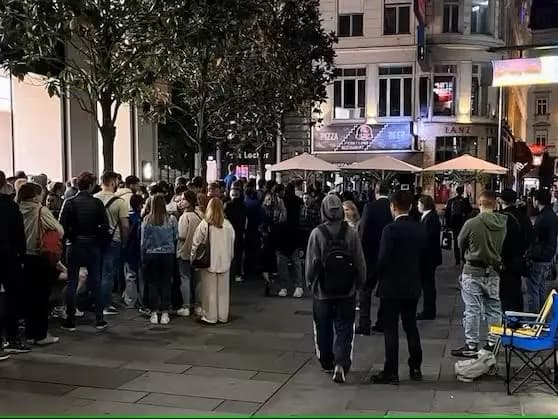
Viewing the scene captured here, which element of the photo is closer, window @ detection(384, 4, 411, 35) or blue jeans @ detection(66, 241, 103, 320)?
blue jeans @ detection(66, 241, 103, 320)

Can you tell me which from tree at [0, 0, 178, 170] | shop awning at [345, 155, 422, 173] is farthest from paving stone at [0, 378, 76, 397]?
shop awning at [345, 155, 422, 173]

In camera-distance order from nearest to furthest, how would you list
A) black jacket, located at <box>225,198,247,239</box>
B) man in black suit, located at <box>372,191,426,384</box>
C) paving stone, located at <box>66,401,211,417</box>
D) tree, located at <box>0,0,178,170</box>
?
paving stone, located at <box>66,401,211,417</box>
man in black suit, located at <box>372,191,426,384</box>
tree, located at <box>0,0,178,170</box>
black jacket, located at <box>225,198,247,239</box>

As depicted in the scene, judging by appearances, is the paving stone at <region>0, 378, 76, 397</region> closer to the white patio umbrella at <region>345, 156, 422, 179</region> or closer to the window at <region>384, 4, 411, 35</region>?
the white patio umbrella at <region>345, 156, 422, 179</region>

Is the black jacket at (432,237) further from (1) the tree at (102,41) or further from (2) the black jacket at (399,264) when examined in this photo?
(1) the tree at (102,41)

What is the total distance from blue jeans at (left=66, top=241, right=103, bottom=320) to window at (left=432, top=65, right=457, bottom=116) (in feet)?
91.7

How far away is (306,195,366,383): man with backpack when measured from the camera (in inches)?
260

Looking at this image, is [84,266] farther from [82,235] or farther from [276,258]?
[276,258]

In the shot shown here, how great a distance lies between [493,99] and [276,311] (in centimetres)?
2756

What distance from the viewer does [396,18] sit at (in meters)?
34.2

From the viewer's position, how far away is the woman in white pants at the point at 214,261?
920 centimetres

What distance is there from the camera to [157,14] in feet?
34.5

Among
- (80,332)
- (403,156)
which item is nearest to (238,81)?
(80,332)

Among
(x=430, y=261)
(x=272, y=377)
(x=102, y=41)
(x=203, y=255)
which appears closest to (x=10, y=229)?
(x=203, y=255)

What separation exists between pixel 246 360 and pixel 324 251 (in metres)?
1.66
